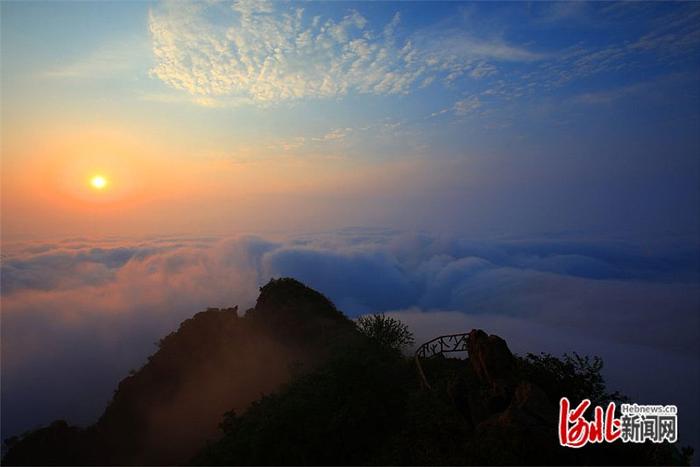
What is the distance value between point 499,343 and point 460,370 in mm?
5846

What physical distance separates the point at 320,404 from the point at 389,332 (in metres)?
17.2

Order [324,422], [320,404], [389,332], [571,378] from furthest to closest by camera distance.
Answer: [389,332] → [571,378] → [320,404] → [324,422]

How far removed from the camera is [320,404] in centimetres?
1953

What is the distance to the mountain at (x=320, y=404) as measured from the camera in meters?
16.2

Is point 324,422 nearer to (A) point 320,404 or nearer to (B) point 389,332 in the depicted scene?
(A) point 320,404

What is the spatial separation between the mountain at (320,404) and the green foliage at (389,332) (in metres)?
0.32

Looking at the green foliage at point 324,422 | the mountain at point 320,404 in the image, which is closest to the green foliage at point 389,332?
the mountain at point 320,404

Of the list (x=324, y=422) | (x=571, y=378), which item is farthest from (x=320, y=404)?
(x=571, y=378)

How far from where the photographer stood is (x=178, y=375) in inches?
1447

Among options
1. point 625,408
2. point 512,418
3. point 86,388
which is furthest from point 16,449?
point 86,388

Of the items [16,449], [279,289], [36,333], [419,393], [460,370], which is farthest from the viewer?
[36,333]

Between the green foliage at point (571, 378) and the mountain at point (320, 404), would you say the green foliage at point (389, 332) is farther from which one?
the green foliage at point (571, 378)

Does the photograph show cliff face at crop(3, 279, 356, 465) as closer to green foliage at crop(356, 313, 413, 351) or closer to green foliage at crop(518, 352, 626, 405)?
green foliage at crop(356, 313, 413, 351)

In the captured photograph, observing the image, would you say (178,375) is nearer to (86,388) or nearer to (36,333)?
(86,388)
